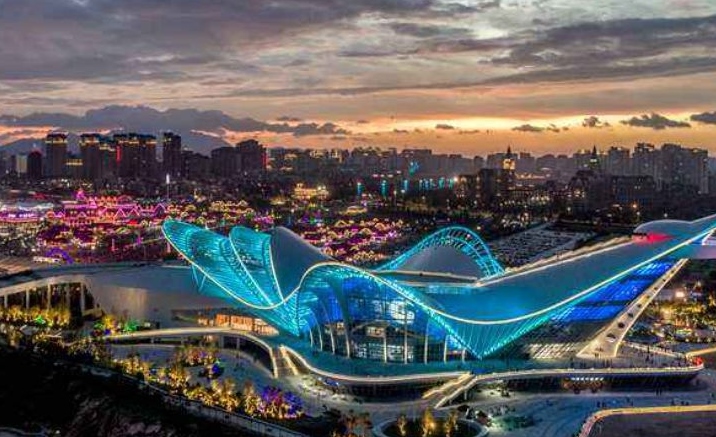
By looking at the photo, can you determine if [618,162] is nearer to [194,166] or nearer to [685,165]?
[685,165]

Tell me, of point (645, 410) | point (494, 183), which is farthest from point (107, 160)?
point (645, 410)

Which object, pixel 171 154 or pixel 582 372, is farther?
pixel 171 154

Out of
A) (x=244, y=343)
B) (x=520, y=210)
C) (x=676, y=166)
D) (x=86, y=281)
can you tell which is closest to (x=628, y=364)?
(x=244, y=343)

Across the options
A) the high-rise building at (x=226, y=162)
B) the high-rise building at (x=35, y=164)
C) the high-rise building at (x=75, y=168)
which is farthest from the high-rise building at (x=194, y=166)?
the high-rise building at (x=35, y=164)

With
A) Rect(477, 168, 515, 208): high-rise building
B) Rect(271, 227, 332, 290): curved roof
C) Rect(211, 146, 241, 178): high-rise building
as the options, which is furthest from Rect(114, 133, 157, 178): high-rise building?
Rect(271, 227, 332, 290): curved roof

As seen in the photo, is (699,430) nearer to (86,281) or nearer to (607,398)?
(607,398)
